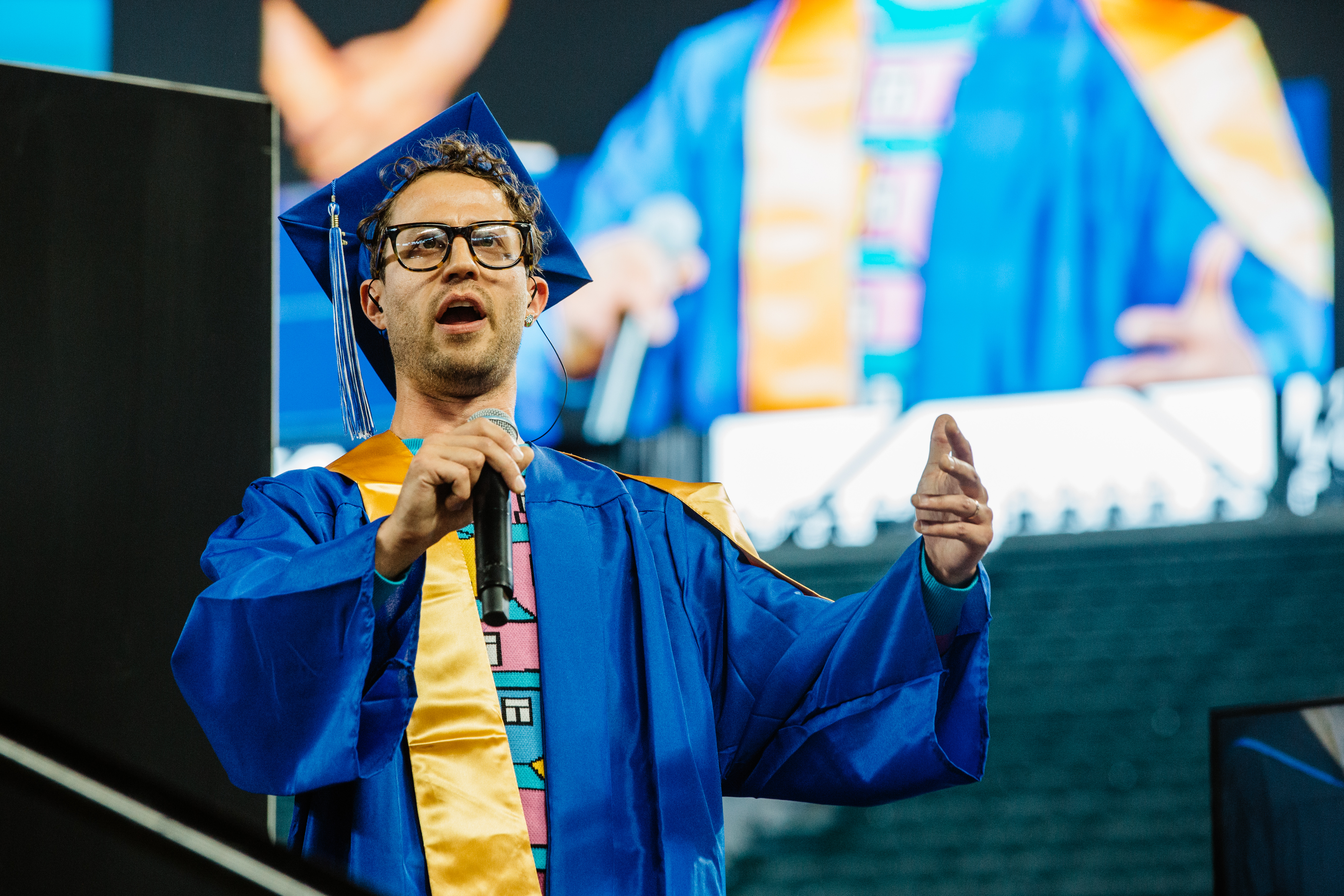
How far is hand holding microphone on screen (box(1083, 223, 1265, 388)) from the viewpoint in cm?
866

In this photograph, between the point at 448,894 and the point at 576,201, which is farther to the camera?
the point at 576,201

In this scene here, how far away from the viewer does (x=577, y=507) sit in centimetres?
171

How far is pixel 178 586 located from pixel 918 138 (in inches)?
303

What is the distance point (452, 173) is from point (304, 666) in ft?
2.36

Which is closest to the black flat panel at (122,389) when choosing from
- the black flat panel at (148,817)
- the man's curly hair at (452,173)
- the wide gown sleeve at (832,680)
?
the man's curly hair at (452,173)

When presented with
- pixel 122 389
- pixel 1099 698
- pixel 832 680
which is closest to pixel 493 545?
pixel 832 680

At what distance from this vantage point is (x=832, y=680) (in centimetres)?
168

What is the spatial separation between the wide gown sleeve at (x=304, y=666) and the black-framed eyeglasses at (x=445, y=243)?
16.4 inches

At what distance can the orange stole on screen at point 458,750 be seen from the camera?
4.77 ft

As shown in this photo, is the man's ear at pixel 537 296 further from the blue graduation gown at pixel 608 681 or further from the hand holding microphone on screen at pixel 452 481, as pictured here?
the hand holding microphone on screen at pixel 452 481

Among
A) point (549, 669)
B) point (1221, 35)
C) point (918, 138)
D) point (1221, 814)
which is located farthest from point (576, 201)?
point (549, 669)

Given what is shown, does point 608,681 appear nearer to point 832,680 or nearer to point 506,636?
point 506,636

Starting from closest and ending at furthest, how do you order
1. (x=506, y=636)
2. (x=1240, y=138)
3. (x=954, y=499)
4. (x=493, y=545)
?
(x=493, y=545) → (x=954, y=499) → (x=506, y=636) → (x=1240, y=138)

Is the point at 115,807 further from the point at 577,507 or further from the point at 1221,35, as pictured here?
the point at 1221,35
